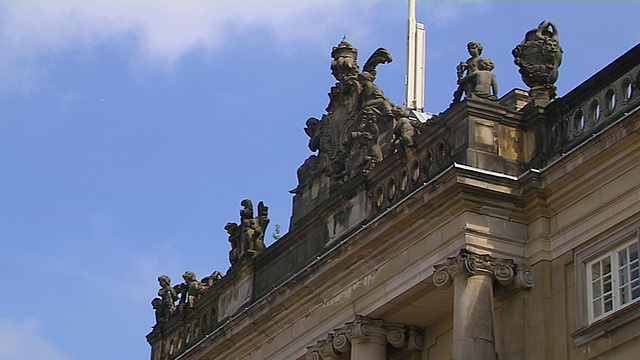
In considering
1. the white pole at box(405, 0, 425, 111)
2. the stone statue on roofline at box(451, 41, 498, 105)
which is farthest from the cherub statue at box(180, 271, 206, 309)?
the stone statue on roofline at box(451, 41, 498, 105)

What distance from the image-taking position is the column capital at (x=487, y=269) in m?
25.2

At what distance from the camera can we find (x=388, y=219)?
2689 cm

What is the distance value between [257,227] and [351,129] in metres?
3.45

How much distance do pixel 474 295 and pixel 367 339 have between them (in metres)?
2.96

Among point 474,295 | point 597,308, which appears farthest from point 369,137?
point 597,308

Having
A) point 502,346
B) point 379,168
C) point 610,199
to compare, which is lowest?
point 502,346

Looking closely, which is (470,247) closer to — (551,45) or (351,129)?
(551,45)

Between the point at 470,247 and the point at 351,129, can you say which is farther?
the point at 351,129

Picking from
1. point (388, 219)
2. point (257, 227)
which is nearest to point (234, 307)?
point (257, 227)

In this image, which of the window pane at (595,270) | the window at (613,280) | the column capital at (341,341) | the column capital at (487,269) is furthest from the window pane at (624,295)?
the column capital at (341,341)

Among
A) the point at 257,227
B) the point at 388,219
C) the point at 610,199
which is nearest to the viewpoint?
the point at 610,199

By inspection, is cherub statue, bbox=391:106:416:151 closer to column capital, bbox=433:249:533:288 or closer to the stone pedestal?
column capital, bbox=433:249:533:288

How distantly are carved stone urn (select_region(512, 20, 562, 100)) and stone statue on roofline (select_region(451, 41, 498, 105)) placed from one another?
0.52 meters

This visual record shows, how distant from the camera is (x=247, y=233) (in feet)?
108
